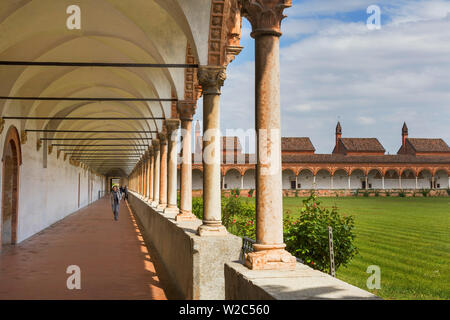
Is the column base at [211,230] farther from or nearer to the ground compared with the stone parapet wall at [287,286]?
farther from the ground

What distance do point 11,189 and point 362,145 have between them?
186 feet

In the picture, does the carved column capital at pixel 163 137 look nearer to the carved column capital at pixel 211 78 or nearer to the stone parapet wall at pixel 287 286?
the carved column capital at pixel 211 78

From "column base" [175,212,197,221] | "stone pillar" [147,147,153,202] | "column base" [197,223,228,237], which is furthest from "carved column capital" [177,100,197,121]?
"stone pillar" [147,147,153,202]

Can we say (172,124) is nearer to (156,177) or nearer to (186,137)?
(186,137)

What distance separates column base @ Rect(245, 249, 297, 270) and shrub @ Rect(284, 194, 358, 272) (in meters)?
2.21

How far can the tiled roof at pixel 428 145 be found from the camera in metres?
62.6

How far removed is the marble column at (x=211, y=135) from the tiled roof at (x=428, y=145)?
61.6m

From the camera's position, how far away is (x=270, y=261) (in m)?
3.70

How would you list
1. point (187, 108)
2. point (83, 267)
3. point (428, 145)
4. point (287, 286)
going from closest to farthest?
point (287, 286), point (83, 267), point (187, 108), point (428, 145)

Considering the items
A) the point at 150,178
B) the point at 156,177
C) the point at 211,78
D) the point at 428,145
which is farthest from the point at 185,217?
the point at 428,145

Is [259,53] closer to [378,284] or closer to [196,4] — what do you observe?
[196,4]
